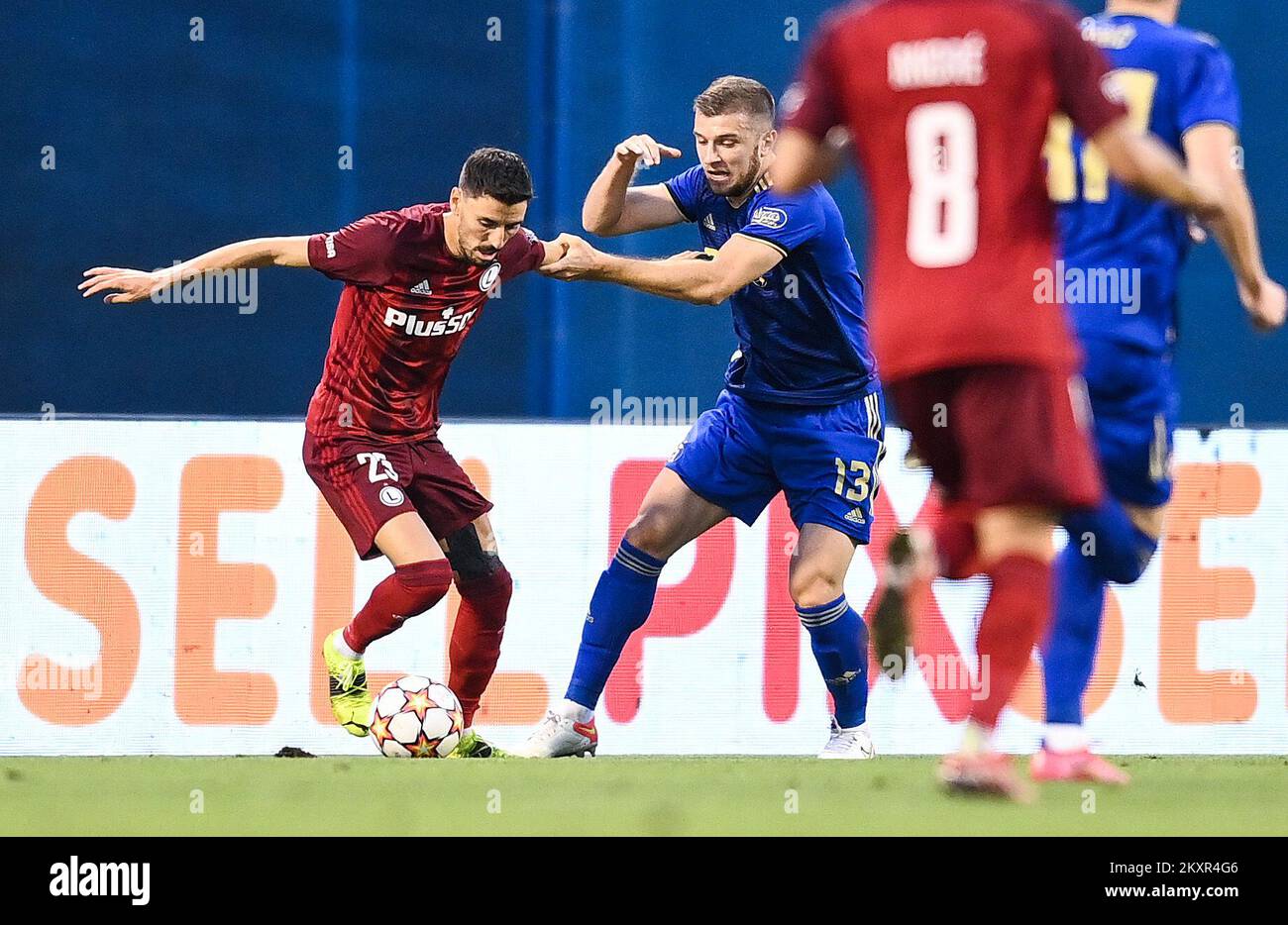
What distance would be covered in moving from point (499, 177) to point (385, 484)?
Result: 3.31 feet

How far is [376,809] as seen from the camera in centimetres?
406

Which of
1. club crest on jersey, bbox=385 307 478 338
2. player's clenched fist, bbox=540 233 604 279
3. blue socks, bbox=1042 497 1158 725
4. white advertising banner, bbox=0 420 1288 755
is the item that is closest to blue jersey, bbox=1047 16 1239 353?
blue socks, bbox=1042 497 1158 725

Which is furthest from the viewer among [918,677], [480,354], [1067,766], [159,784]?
[480,354]

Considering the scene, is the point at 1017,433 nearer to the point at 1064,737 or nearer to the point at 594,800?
Result: the point at 1064,737

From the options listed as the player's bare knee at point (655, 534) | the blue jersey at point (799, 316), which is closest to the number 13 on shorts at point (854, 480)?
the blue jersey at point (799, 316)

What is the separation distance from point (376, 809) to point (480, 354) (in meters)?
5.58

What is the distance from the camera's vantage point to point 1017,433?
150 inches

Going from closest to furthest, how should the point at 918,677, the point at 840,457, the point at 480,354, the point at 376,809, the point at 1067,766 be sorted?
the point at 376,809
the point at 1067,766
the point at 840,457
the point at 918,677
the point at 480,354

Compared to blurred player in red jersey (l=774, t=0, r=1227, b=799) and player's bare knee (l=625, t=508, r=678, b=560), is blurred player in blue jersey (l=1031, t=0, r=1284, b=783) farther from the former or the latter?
player's bare knee (l=625, t=508, r=678, b=560)

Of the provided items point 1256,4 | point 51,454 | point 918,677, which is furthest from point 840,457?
point 1256,4

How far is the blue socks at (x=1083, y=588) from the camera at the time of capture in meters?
4.49

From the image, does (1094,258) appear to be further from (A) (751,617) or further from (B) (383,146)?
(B) (383,146)

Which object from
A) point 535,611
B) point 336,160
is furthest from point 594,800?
point 336,160

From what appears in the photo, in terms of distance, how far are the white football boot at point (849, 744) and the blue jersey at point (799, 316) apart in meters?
1.00
